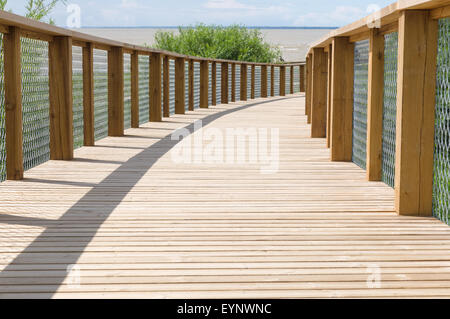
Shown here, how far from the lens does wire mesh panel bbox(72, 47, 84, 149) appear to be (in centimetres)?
568

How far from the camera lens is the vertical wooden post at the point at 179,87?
10570mm

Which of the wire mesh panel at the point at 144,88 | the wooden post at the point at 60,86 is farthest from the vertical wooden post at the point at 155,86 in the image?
the wooden post at the point at 60,86

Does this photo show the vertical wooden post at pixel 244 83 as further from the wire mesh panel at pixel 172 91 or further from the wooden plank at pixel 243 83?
the wire mesh panel at pixel 172 91

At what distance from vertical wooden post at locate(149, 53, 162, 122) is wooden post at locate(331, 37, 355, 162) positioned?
4.14 meters

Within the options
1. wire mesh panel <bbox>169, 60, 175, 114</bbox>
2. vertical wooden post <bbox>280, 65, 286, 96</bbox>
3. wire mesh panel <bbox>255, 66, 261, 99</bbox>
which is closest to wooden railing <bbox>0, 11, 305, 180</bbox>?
wire mesh panel <bbox>169, 60, 175, 114</bbox>

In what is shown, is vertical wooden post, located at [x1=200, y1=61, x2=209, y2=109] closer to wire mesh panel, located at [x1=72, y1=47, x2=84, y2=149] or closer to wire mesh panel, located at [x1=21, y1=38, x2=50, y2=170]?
wire mesh panel, located at [x1=72, y1=47, x2=84, y2=149]

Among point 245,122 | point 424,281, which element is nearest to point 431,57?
point 424,281

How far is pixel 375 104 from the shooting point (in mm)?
4086

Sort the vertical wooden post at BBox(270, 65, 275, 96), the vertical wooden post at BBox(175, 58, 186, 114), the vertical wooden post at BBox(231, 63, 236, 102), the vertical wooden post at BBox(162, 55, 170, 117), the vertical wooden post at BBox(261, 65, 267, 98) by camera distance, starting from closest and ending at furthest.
Result: the vertical wooden post at BBox(162, 55, 170, 117) → the vertical wooden post at BBox(175, 58, 186, 114) → the vertical wooden post at BBox(231, 63, 236, 102) → the vertical wooden post at BBox(261, 65, 267, 98) → the vertical wooden post at BBox(270, 65, 275, 96)

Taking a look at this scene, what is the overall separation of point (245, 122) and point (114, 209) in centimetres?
579

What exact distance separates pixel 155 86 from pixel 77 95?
10.0 feet

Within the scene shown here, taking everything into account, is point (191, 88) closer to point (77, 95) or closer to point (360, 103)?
point (77, 95)

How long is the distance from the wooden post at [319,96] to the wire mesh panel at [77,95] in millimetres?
A: 2370

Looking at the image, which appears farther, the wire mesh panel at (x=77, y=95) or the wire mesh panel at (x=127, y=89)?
the wire mesh panel at (x=127, y=89)
